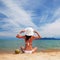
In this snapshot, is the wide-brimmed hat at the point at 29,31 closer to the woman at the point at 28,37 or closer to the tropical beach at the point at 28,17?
the woman at the point at 28,37

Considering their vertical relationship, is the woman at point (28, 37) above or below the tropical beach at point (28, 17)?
below

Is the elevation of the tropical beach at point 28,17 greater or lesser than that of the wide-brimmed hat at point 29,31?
greater

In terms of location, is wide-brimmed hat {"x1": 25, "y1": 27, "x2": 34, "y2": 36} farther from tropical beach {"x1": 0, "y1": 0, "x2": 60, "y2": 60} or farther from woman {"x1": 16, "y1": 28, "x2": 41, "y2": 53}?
tropical beach {"x1": 0, "y1": 0, "x2": 60, "y2": 60}

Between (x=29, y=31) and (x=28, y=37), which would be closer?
(x=29, y=31)

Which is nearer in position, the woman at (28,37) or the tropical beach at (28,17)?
the woman at (28,37)

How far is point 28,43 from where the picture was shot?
4566 millimetres

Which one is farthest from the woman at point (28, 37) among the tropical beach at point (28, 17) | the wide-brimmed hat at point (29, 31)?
the tropical beach at point (28, 17)

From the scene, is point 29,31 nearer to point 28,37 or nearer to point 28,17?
point 28,37

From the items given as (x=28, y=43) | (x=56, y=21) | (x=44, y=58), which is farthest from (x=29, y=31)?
(x=56, y=21)

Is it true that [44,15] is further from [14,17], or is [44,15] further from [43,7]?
[14,17]

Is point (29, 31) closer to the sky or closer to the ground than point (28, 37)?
closer to the sky

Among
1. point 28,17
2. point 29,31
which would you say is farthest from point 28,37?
point 28,17

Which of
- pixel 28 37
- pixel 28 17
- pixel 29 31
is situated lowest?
pixel 28 37

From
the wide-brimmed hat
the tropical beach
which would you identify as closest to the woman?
the wide-brimmed hat
